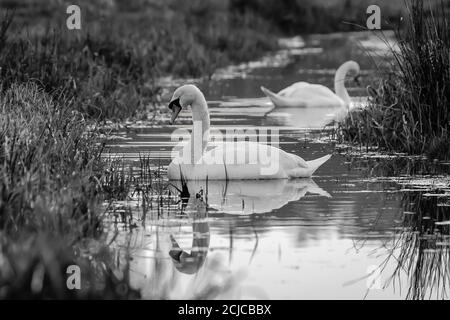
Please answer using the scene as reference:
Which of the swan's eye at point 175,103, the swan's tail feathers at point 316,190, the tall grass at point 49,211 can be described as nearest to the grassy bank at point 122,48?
the swan's eye at point 175,103

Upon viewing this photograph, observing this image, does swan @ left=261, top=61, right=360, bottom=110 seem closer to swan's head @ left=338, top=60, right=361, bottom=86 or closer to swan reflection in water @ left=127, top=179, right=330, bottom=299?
swan's head @ left=338, top=60, right=361, bottom=86

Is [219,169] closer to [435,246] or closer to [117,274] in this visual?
[435,246]

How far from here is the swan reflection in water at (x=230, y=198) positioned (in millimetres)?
7855

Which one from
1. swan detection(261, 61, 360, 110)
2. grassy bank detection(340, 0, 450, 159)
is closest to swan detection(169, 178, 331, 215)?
grassy bank detection(340, 0, 450, 159)

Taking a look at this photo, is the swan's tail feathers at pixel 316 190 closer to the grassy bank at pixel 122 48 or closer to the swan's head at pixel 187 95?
the swan's head at pixel 187 95

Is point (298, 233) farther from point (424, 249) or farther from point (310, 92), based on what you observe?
point (310, 92)

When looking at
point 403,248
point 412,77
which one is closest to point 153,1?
point 412,77

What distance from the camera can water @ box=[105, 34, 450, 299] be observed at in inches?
260

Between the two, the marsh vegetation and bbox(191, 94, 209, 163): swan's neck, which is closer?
the marsh vegetation

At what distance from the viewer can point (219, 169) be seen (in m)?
10.8

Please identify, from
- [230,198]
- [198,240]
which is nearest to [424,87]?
[230,198]

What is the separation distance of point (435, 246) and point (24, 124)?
147 inches

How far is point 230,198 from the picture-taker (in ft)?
32.4

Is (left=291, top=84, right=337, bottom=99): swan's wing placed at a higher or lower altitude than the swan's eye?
higher
